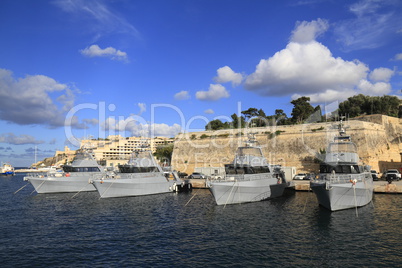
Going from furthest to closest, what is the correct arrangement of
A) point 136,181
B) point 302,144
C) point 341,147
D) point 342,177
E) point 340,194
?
point 302,144, point 341,147, point 136,181, point 342,177, point 340,194

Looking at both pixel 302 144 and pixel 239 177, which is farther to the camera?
pixel 302 144

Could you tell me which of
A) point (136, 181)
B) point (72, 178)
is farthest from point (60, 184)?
point (136, 181)

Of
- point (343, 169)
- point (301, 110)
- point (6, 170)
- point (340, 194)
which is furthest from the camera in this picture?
point (6, 170)

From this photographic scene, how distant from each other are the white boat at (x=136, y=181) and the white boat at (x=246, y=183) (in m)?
12.0

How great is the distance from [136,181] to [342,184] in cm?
2367

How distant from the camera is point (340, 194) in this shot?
2448 cm

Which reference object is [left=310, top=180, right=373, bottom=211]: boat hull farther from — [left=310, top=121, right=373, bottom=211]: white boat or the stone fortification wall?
the stone fortification wall

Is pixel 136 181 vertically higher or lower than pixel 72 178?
lower

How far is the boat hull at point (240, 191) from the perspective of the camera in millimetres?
28422

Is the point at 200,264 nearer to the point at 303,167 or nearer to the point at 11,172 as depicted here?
the point at 303,167

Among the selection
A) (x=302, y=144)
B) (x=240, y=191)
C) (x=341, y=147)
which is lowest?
(x=240, y=191)

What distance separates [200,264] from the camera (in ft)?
47.7

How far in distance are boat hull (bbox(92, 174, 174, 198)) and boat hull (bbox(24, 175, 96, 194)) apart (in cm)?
621

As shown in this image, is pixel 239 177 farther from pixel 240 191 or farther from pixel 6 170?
pixel 6 170
